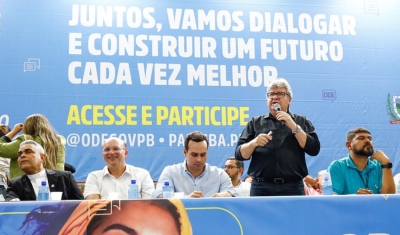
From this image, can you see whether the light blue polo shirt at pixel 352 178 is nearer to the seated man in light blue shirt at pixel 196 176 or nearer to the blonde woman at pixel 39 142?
the seated man in light blue shirt at pixel 196 176

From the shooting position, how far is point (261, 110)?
448 cm

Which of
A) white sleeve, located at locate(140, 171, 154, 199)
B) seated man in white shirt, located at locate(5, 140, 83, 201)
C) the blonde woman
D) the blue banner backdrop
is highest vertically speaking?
the blue banner backdrop

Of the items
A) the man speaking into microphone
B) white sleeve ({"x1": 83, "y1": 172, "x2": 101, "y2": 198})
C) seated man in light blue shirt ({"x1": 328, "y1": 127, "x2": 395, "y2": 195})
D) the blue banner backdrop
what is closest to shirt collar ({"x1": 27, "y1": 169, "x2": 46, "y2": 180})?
white sleeve ({"x1": 83, "y1": 172, "x2": 101, "y2": 198})

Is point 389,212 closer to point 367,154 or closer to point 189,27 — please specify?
point 367,154

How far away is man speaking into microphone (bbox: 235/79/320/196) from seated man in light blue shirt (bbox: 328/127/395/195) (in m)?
0.29

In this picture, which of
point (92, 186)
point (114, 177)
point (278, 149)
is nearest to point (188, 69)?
point (114, 177)

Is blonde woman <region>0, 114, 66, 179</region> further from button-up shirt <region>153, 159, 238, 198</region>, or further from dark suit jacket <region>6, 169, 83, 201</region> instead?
button-up shirt <region>153, 159, 238, 198</region>

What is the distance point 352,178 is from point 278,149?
1.67ft

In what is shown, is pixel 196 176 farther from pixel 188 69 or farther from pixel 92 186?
pixel 188 69

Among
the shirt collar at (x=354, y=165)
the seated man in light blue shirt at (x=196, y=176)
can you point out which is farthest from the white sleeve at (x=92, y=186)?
the shirt collar at (x=354, y=165)

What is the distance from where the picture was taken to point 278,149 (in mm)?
2652

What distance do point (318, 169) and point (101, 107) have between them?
1.95 meters

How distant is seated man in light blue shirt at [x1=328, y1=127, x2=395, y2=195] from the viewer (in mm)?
2811

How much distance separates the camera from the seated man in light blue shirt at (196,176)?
2775mm
